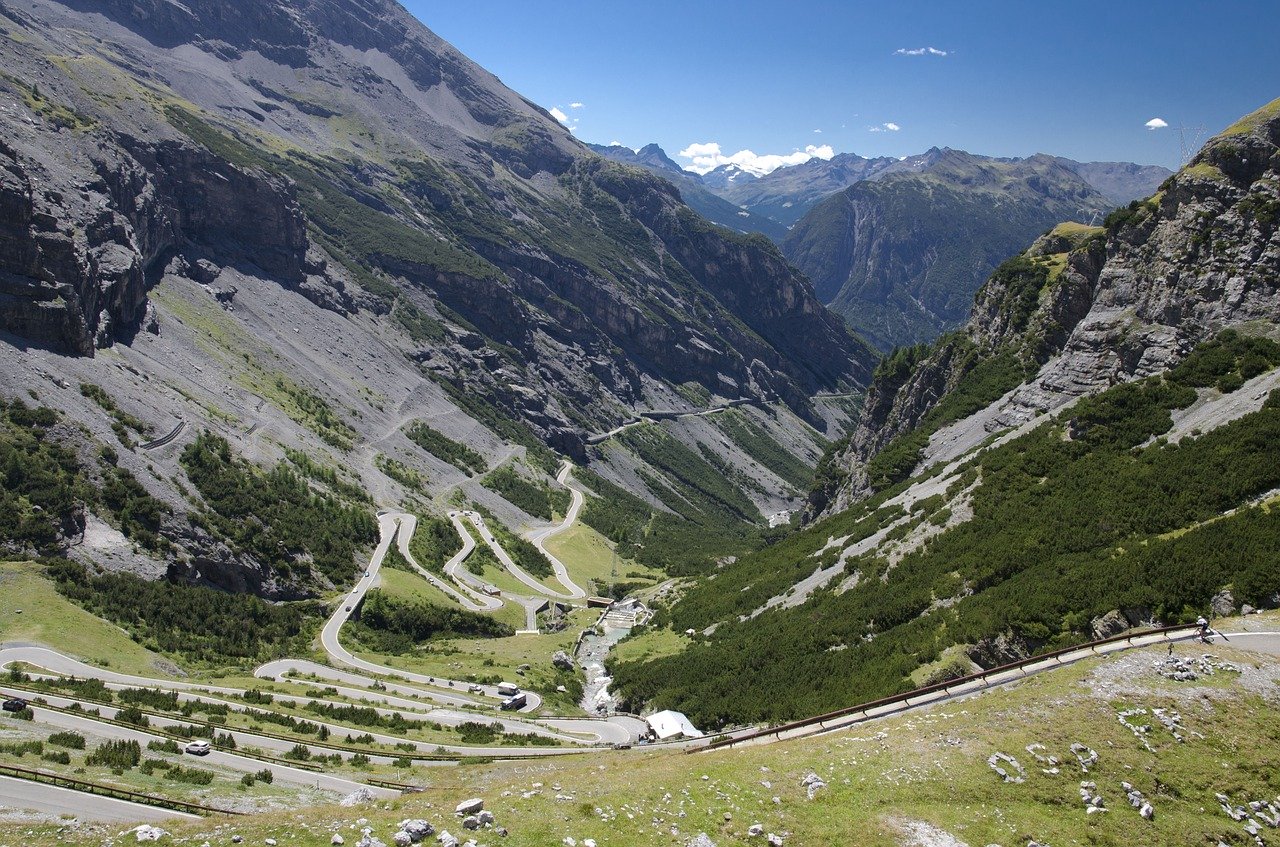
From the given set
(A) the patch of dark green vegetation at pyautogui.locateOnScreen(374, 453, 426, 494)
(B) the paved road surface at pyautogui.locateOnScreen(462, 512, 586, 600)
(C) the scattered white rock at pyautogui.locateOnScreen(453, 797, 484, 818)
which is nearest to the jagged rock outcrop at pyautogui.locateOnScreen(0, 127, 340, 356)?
(A) the patch of dark green vegetation at pyautogui.locateOnScreen(374, 453, 426, 494)

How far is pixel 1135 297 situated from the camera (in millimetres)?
61750

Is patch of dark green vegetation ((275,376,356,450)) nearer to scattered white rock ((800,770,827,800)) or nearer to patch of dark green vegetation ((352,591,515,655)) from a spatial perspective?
patch of dark green vegetation ((352,591,515,655))

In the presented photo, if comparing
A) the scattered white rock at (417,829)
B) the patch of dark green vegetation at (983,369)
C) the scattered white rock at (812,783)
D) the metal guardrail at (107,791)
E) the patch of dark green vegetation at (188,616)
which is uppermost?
the patch of dark green vegetation at (983,369)

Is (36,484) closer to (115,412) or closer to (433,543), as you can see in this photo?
(115,412)

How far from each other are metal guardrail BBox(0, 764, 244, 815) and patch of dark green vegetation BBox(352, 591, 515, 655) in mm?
49173

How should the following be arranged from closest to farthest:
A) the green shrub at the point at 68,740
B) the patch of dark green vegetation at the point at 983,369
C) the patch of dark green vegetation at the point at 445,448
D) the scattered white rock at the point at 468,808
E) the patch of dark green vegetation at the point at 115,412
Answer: the scattered white rock at the point at 468,808 → the green shrub at the point at 68,740 → the patch of dark green vegetation at the point at 983,369 → the patch of dark green vegetation at the point at 115,412 → the patch of dark green vegetation at the point at 445,448

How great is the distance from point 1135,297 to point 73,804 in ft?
243

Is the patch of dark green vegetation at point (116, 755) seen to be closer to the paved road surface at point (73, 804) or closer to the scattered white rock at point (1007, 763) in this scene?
the paved road surface at point (73, 804)

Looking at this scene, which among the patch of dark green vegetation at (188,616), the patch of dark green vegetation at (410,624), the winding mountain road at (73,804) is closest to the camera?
the winding mountain road at (73,804)

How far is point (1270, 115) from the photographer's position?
5909 centimetres

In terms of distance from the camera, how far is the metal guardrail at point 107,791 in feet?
77.7

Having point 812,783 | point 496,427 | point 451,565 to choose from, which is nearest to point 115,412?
point 451,565

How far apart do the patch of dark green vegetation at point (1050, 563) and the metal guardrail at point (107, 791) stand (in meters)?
25.5

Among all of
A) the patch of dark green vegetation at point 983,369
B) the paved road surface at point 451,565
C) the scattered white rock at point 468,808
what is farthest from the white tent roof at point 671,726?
the paved road surface at point 451,565
